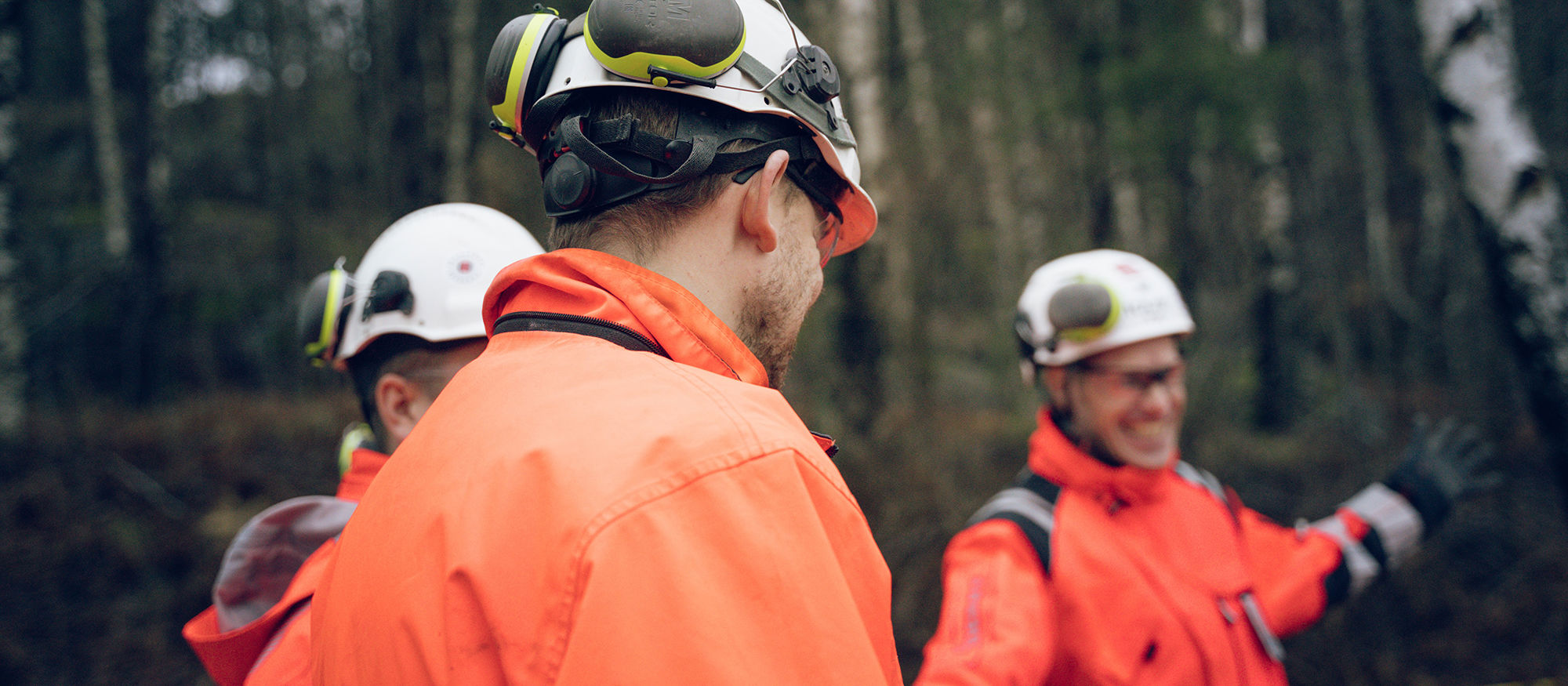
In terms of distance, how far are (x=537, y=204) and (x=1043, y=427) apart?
4.75 metres

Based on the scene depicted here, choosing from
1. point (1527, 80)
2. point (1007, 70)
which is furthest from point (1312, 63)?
point (1527, 80)

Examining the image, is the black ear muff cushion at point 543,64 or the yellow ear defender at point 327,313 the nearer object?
the black ear muff cushion at point 543,64

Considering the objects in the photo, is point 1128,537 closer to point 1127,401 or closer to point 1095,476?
point 1095,476

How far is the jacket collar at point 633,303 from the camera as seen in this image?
47.6 inches

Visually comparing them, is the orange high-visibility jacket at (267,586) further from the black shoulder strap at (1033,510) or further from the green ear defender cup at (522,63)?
the black shoulder strap at (1033,510)

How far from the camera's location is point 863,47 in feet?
20.2

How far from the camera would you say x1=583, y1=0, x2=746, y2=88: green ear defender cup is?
129cm

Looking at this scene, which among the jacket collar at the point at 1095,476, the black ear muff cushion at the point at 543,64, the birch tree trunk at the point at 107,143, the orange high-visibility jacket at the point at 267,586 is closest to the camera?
the black ear muff cushion at the point at 543,64

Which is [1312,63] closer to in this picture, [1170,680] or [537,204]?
[537,204]

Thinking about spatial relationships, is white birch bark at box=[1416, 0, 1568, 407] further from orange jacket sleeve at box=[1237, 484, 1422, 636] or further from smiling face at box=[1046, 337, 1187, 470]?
smiling face at box=[1046, 337, 1187, 470]

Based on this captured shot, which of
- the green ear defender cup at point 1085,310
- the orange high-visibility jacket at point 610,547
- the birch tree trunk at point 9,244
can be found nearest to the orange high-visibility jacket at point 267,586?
the orange high-visibility jacket at point 610,547

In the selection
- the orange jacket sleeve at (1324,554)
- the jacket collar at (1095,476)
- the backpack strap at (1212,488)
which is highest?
the jacket collar at (1095,476)

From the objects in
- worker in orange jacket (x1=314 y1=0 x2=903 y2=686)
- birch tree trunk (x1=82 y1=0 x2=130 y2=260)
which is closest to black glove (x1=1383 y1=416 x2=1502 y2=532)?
worker in orange jacket (x1=314 y1=0 x2=903 y2=686)

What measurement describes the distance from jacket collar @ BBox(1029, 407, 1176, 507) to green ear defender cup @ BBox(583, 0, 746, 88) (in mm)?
1905
